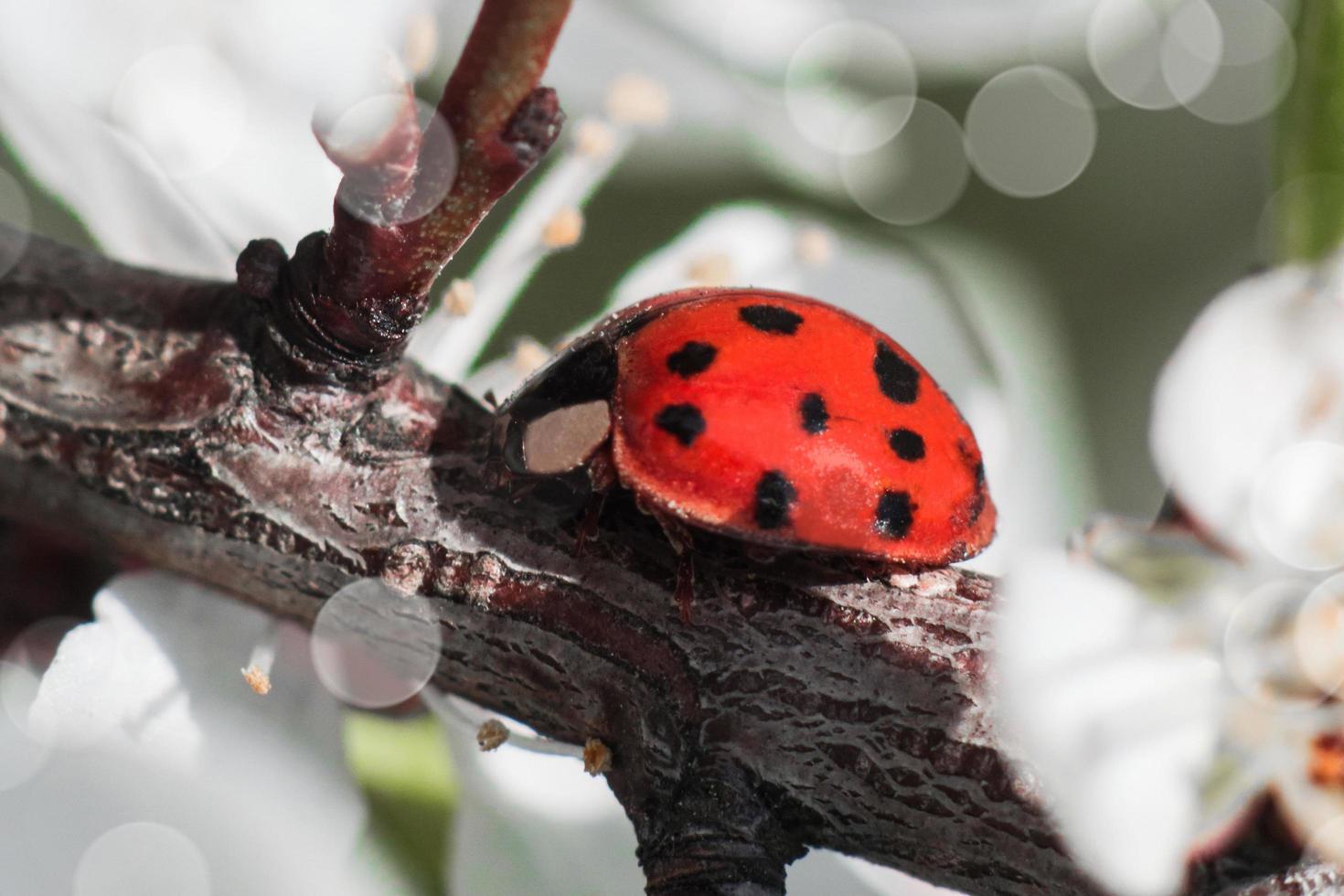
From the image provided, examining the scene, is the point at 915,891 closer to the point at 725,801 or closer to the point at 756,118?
the point at 725,801

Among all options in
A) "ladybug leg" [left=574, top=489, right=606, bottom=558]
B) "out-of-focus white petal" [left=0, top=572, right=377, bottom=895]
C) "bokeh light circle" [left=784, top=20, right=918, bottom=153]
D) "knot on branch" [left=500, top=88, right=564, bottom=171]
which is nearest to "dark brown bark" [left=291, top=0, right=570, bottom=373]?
"knot on branch" [left=500, top=88, right=564, bottom=171]

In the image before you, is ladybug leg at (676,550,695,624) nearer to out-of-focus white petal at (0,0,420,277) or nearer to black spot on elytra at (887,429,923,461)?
black spot on elytra at (887,429,923,461)

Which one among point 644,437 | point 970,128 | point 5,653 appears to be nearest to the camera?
point 644,437

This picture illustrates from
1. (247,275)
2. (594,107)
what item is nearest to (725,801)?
(247,275)

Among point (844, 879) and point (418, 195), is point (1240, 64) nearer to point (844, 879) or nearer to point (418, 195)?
point (844, 879)

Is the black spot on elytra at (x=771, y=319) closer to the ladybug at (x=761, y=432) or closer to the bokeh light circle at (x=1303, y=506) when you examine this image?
the ladybug at (x=761, y=432)

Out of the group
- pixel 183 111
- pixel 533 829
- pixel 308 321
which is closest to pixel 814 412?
pixel 308 321
